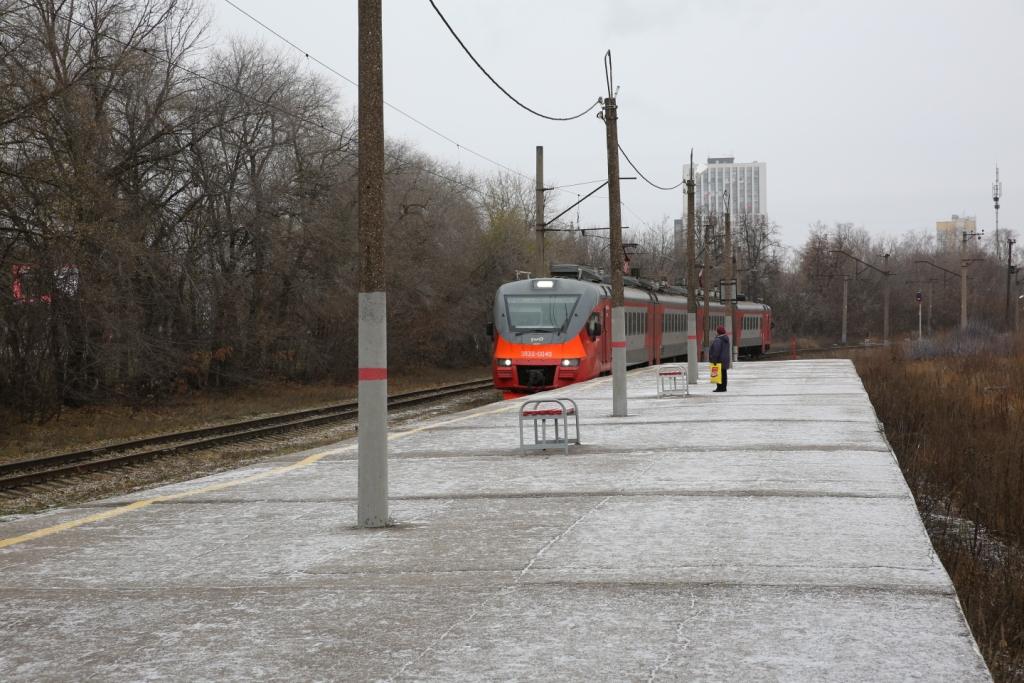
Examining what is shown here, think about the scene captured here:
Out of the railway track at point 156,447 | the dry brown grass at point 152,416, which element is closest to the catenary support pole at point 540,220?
the dry brown grass at point 152,416

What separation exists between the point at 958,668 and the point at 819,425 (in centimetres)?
1207

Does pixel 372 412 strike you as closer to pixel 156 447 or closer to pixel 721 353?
pixel 156 447

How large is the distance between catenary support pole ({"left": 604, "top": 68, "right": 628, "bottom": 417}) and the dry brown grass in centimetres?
909

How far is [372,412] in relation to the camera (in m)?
9.06

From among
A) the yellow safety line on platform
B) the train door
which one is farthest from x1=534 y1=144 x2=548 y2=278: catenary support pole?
the yellow safety line on platform

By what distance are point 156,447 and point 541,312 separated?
12.2 metres

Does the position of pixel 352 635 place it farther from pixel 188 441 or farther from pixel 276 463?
pixel 188 441

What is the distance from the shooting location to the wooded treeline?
22.8m

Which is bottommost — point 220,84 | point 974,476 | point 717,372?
point 974,476

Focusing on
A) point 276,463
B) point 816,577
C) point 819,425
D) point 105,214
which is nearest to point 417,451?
point 276,463

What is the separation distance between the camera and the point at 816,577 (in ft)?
22.5

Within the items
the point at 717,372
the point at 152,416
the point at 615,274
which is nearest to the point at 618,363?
the point at 615,274

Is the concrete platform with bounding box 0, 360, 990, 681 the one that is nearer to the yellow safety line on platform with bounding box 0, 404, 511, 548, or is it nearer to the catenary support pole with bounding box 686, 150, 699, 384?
the yellow safety line on platform with bounding box 0, 404, 511, 548

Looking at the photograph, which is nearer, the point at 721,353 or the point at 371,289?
the point at 371,289
